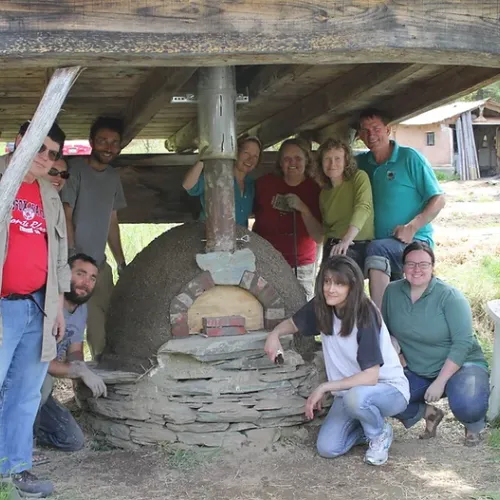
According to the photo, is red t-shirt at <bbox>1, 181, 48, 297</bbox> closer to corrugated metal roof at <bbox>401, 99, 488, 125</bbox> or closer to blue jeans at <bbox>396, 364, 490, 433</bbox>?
blue jeans at <bbox>396, 364, 490, 433</bbox>

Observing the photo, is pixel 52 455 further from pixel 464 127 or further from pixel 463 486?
pixel 464 127

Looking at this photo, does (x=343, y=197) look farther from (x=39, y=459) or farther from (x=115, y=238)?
(x=39, y=459)

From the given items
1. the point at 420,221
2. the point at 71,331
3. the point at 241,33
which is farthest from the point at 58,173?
the point at 420,221

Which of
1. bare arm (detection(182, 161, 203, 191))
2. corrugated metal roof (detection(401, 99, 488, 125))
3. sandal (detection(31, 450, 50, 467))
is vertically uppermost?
corrugated metal roof (detection(401, 99, 488, 125))

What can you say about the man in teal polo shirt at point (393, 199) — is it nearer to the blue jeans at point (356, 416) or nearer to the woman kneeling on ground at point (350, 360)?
the woman kneeling on ground at point (350, 360)

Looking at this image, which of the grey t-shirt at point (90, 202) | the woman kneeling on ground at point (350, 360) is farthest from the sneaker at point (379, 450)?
the grey t-shirt at point (90, 202)

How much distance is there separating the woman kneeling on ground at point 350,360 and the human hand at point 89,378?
1.10m

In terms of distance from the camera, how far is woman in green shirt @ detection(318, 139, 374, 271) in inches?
242

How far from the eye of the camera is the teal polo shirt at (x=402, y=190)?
6.31 m

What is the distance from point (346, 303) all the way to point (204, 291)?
3.13ft

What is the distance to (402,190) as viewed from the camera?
634cm

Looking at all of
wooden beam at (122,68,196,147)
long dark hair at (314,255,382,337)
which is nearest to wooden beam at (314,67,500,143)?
long dark hair at (314,255,382,337)

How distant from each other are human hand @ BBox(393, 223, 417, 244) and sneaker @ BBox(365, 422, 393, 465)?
59.5 inches

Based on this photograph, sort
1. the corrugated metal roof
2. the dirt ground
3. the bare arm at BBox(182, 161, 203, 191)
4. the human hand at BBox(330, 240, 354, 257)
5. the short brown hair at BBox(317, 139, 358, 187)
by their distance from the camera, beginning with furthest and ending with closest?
the corrugated metal roof < the short brown hair at BBox(317, 139, 358, 187) < the human hand at BBox(330, 240, 354, 257) < the bare arm at BBox(182, 161, 203, 191) < the dirt ground
